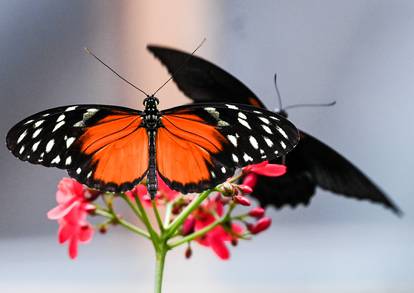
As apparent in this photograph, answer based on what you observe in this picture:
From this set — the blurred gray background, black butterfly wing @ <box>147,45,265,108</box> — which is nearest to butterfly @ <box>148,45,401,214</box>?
black butterfly wing @ <box>147,45,265,108</box>

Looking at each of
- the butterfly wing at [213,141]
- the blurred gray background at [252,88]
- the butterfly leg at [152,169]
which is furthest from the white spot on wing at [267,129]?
the blurred gray background at [252,88]

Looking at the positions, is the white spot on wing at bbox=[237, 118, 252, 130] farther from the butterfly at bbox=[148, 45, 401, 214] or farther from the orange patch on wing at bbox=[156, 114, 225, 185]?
the butterfly at bbox=[148, 45, 401, 214]

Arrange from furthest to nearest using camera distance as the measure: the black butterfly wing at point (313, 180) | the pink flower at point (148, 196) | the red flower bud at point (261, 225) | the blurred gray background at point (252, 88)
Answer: the blurred gray background at point (252, 88), the black butterfly wing at point (313, 180), the red flower bud at point (261, 225), the pink flower at point (148, 196)

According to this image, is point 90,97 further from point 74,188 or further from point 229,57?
point 74,188

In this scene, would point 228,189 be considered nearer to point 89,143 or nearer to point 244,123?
point 244,123

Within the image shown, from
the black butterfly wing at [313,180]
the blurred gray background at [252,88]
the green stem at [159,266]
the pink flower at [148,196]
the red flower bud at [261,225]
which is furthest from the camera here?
the blurred gray background at [252,88]

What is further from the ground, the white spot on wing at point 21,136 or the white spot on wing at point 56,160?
the white spot on wing at point 21,136

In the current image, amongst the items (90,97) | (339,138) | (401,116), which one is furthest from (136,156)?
(401,116)

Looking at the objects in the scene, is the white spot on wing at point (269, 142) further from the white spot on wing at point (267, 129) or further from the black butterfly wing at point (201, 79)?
the black butterfly wing at point (201, 79)
